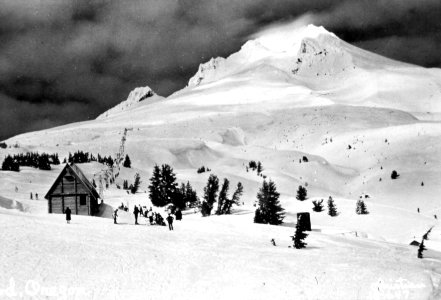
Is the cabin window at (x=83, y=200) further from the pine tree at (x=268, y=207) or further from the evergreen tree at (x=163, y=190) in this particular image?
the pine tree at (x=268, y=207)

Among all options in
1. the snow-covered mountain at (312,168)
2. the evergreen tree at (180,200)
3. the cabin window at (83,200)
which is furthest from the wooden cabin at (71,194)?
the evergreen tree at (180,200)

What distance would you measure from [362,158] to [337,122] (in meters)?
41.6

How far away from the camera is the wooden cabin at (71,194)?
39531mm

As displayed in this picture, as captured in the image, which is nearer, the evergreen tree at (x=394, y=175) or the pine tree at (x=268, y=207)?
the pine tree at (x=268, y=207)

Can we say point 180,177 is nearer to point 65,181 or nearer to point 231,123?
point 65,181

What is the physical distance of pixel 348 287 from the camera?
15.0 metres

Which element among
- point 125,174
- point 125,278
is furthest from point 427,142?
point 125,278

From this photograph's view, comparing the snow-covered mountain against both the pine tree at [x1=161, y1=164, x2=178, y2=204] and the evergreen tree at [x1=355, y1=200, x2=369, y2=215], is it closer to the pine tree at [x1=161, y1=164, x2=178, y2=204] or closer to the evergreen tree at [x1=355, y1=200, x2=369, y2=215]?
the evergreen tree at [x1=355, y1=200, x2=369, y2=215]

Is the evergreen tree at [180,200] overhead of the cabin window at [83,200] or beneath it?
beneath

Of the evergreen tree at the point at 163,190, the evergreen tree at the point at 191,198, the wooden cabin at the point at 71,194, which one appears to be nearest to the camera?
the wooden cabin at the point at 71,194

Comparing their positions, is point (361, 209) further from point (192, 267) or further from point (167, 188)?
point (192, 267)

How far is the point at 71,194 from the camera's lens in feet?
131

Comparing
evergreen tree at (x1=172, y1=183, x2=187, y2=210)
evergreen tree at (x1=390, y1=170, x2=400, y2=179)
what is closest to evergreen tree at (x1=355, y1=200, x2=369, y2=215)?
evergreen tree at (x1=172, y1=183, x2=187, y2=210)

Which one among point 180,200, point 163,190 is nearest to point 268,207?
point 180,200
